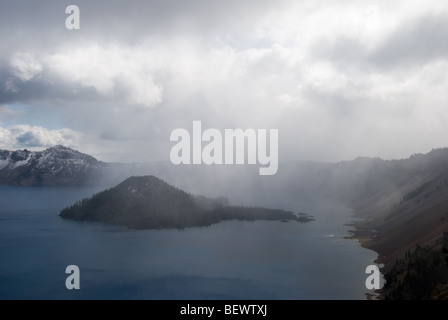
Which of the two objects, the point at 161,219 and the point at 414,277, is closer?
the point at 414,277

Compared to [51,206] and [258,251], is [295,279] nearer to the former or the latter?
[258,251]

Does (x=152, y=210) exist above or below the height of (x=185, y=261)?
above

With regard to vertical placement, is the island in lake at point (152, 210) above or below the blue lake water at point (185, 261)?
above

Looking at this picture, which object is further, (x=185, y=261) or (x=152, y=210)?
(x=152, y=210)

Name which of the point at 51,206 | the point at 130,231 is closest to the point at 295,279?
the point at 130,231

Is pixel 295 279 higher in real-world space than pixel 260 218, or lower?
lower
